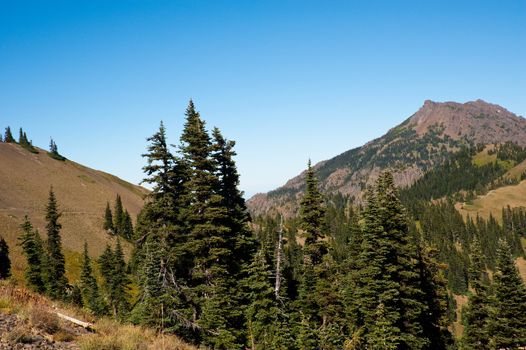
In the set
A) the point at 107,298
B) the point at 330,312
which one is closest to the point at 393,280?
the point at 330,312

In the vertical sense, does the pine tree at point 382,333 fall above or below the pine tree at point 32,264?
below

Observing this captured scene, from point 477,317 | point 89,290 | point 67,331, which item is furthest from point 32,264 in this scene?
point 477,317

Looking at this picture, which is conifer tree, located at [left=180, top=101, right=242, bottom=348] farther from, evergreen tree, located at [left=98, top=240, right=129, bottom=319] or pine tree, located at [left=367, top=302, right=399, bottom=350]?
evergreen tree, located at [left=98, top=240, right=129, bottom=319]

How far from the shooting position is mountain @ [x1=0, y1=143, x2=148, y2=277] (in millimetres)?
91231

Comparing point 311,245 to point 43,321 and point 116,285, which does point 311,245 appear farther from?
point 116,285

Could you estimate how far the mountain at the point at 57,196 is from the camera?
91.2 metres

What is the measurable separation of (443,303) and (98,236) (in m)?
86.5

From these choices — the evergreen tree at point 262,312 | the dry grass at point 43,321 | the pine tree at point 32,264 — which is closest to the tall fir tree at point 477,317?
the evergreen tree at point 262,312

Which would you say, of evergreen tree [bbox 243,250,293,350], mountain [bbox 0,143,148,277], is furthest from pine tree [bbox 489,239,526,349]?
mountain [bbox 0,143,148,277]

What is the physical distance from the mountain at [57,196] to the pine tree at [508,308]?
2687 inches

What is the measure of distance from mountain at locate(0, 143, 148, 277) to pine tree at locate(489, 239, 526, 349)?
68255mm

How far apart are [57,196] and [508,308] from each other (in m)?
115

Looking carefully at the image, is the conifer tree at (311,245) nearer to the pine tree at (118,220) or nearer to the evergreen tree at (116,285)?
the evergreen tree at (116,285)

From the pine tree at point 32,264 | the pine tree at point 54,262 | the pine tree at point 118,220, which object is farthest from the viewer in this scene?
the pine tree at point 118,220
